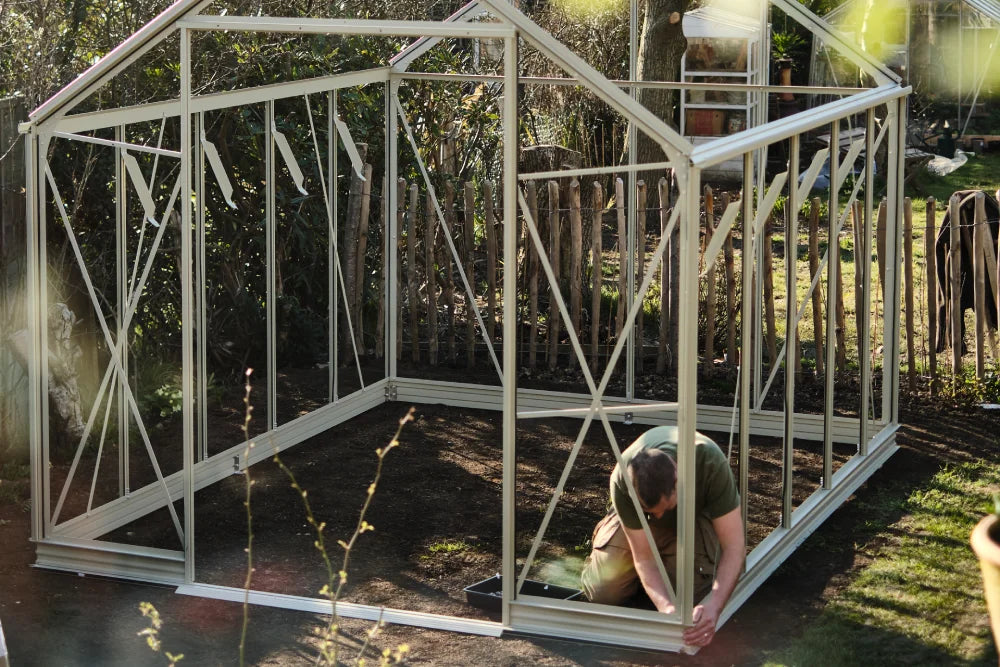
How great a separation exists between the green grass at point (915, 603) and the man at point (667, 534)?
357 mm

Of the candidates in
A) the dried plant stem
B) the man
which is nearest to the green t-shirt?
the man

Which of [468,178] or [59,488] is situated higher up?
[468,178]

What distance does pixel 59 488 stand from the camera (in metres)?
7.08

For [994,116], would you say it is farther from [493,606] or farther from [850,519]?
[493,606]

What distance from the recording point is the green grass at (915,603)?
5.16 meters

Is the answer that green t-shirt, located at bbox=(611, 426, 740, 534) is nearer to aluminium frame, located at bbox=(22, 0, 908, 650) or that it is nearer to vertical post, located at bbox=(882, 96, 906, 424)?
aluminium frame, located at bbox=(22, 0, 908, 650)

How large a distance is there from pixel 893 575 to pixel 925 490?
1.25m

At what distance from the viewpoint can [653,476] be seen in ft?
16.6

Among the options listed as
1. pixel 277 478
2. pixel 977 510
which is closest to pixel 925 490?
pixel 977 510

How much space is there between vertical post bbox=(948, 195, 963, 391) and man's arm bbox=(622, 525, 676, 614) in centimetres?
393

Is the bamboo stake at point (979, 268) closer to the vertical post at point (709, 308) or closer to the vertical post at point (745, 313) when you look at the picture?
the vertical post at point (709, 308)

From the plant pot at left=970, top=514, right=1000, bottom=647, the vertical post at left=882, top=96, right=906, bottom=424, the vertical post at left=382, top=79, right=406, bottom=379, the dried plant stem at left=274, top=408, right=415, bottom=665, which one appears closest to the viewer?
the plant pot at left=970, top=514, right=1000, bottom=647

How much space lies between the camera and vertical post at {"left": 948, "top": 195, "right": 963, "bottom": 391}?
26.9 feet

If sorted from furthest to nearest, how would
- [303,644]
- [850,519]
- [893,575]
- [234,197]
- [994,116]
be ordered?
[994,116] < [234,197] < [850,519] < [893,575] < [303,644]
